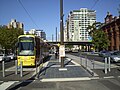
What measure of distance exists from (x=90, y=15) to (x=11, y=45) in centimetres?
4331

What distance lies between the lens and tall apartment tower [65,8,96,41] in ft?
299

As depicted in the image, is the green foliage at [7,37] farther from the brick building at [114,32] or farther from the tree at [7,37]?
the brick building at [114,32]

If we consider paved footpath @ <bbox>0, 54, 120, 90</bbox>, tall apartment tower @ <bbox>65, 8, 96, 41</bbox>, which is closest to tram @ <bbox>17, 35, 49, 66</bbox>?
paved footpath @ <bbox>0, 54, 120, 90</bbox>

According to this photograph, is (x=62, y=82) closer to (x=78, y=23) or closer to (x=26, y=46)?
(x=26, y=46)

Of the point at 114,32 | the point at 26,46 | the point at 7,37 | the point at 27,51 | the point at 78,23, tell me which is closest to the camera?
the point at 27,51

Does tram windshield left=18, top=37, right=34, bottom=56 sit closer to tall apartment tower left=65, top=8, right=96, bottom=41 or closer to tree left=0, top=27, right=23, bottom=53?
tree left=0, top=27, right=23, bottom=53

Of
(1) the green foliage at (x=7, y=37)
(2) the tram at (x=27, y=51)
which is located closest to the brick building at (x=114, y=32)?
(1) the green foliage at (x=7, y=37)

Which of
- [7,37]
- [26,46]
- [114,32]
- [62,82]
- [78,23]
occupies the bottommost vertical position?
[62,82]

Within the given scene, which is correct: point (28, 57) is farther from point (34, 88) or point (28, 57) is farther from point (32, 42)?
point (34, 88)

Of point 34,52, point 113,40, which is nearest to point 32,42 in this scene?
point 34,52

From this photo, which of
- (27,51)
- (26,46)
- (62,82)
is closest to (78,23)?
(26,46)

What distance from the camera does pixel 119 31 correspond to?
85.8 meters

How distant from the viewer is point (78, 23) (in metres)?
102

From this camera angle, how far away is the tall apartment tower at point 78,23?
91006 millimetres
